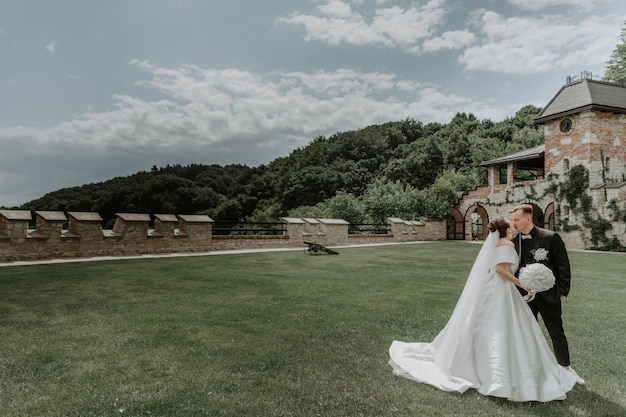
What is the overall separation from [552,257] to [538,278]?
1.82 ft

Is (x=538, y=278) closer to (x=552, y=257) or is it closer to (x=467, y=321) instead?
(x=552, y=257)

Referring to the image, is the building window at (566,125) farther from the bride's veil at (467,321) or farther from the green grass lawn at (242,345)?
the bride's veil at (467,321)

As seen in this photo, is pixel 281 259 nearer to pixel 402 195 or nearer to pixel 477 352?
pixel 477 352

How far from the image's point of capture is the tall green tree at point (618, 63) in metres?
34.2

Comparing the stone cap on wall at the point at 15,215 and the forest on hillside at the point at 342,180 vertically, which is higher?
the forest on hillside at the point at 342,180

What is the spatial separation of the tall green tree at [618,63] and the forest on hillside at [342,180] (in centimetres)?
882

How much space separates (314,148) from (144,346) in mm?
69166

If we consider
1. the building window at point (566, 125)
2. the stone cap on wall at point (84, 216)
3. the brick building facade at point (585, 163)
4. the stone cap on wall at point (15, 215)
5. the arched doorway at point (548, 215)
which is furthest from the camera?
the arched doorway at point (548, 215)

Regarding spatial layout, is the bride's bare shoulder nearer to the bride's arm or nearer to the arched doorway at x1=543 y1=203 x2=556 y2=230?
the bride's arm

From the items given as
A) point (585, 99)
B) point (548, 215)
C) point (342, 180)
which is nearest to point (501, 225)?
point (585, 99)

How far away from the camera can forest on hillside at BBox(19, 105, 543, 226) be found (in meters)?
36.4

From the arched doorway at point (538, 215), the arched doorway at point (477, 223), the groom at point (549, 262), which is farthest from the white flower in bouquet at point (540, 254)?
the arched doorway at point (477, 223)

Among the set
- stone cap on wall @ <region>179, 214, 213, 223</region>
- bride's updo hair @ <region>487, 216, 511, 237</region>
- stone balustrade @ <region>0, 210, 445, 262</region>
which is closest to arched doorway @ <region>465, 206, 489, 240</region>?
stone balustrade @ <region>0, 210, 445, 262</region>

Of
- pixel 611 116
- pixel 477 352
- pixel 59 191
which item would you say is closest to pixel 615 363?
pixel 477 352
